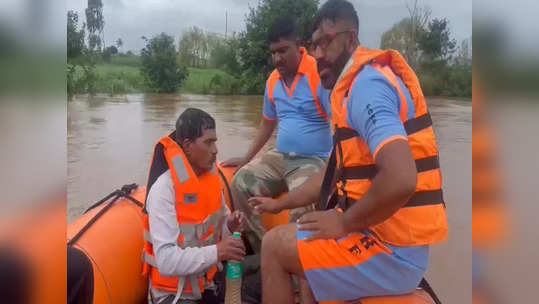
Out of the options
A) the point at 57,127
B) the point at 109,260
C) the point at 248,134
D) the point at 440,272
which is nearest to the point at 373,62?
the point at 57,127

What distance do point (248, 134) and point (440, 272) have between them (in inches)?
374

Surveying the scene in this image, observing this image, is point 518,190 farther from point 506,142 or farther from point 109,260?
point 109,260

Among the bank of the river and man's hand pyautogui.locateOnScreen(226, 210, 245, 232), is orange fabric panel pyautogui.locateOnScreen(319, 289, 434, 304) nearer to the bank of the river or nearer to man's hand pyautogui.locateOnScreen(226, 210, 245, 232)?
man's hand pyautogui.locateOnScreen(226, 210, 245, 232)

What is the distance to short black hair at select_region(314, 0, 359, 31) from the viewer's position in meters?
1.92

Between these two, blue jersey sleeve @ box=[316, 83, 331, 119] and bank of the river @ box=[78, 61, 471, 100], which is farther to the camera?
bank of the river @ box=[78, 61, 471, 100]

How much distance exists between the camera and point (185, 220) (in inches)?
90.1

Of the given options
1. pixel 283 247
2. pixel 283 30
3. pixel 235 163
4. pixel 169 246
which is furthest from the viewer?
pixel 235 163

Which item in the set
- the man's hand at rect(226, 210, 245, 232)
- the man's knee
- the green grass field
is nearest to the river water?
the man's knee

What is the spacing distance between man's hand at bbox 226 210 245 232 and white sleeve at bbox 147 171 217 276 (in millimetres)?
298

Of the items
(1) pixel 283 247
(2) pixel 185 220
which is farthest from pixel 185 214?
(1) pixel 283 247

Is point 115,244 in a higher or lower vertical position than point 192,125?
lower

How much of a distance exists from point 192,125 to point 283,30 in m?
1.28

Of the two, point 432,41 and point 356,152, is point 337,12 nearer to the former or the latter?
point 356,152

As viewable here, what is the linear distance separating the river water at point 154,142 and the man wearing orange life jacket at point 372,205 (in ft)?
0.55
